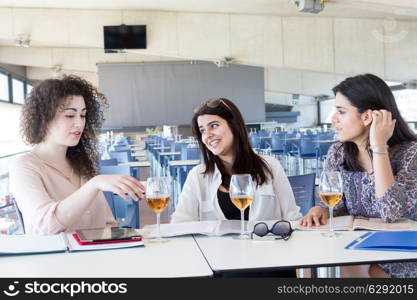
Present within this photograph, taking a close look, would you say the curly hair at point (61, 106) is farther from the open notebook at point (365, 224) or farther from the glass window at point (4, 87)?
the glass window at point (4, 87)

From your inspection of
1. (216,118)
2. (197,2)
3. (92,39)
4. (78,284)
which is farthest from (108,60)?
(78,284)

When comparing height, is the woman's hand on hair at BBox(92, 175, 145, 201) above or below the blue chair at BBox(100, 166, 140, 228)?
above

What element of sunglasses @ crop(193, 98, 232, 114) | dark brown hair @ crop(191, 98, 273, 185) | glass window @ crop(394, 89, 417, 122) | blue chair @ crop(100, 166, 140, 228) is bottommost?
blue chair @ crop(100, 166, 140, 228)

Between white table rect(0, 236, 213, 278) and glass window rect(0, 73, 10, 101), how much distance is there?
1810 centimetres

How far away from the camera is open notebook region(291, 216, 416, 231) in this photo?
1.75 metres

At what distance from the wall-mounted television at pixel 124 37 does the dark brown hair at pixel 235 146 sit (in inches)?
382

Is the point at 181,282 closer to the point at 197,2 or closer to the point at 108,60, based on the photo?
the point at 197,2

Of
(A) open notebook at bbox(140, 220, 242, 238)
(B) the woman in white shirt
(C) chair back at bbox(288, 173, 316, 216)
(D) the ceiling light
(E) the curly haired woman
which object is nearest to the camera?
(A) open notebook at bbox(140, 220, 242, 238)

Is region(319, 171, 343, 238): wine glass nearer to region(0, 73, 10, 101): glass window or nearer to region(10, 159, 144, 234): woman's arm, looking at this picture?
region(10, 159, 144, 234): woman's arm

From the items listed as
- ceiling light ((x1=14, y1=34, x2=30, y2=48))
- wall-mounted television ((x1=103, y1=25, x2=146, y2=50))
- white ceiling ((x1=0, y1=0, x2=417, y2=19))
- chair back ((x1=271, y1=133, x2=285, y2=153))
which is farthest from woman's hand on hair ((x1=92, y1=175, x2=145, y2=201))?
ceiling light ((x1=14, y1=34, x2=30, y2=48))

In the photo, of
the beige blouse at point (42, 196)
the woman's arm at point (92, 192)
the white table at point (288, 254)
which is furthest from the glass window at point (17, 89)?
the white table at point (288, 254)

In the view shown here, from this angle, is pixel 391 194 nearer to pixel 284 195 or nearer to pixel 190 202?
pixel 284 195

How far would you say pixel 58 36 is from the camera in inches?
466

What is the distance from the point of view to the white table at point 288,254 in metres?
1.33
